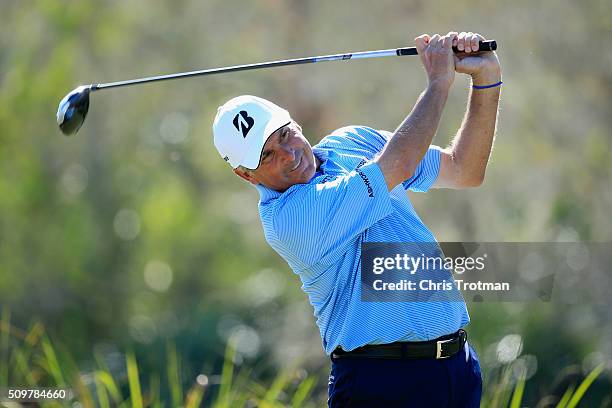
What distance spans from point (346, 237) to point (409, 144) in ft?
0.93

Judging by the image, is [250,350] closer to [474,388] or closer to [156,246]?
[156,246]

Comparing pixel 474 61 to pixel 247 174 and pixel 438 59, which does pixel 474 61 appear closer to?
pixel 438 59

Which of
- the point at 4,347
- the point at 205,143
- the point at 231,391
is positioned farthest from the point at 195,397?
the point at 205,143

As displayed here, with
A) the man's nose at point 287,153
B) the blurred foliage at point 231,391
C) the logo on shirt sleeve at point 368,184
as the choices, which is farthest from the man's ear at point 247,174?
the blurred foliage at point 231,391

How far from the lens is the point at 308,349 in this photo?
5.39 meters

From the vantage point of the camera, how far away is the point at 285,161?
256 cm

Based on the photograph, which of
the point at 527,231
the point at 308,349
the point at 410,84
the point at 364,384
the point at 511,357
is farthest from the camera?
the point at 410,84

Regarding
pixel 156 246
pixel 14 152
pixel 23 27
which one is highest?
pixel 23 27

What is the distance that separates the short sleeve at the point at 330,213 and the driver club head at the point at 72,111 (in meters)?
1.01

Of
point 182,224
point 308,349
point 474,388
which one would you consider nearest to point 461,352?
point 474,388

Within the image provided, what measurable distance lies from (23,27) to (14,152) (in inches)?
36.3

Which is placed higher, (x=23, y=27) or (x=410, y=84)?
(x=23, y=27)

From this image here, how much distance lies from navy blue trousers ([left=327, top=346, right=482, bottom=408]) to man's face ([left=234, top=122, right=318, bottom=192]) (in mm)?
507

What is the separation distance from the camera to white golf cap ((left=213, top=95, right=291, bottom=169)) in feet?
8.42
